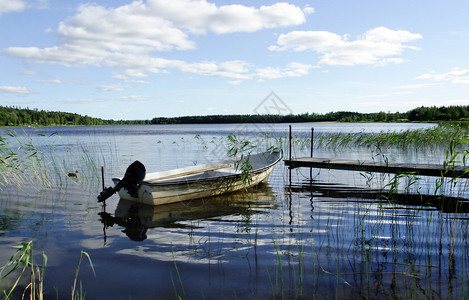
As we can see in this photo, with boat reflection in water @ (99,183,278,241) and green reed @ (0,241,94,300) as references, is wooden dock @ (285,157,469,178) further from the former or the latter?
green reed @ (0,241,94,300)

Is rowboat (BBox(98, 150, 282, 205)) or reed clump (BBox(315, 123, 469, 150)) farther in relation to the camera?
reed clump (BBox(315, 123, 469, 150))

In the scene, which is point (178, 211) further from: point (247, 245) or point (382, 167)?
point (382, 167)

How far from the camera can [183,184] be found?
8.69m

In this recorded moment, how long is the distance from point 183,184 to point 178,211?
0.80 metres

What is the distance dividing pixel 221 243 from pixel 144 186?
3.16m

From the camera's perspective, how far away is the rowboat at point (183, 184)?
322 inches

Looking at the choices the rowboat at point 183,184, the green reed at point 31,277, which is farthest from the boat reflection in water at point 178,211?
the green reed at point 31,277

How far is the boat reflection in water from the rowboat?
202mm

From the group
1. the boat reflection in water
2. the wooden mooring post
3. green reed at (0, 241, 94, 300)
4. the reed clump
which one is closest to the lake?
the boat reflection in water

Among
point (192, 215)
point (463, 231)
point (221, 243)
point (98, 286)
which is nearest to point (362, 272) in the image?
point (221, 243)

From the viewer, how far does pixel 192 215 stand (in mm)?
7832

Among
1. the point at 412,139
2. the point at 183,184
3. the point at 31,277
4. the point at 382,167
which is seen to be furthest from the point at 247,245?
the point at 412,139

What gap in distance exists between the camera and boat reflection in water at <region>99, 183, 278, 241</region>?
7129 mm

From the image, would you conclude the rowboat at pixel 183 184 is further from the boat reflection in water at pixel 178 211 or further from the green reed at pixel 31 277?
the green reed at pixel 31 277
